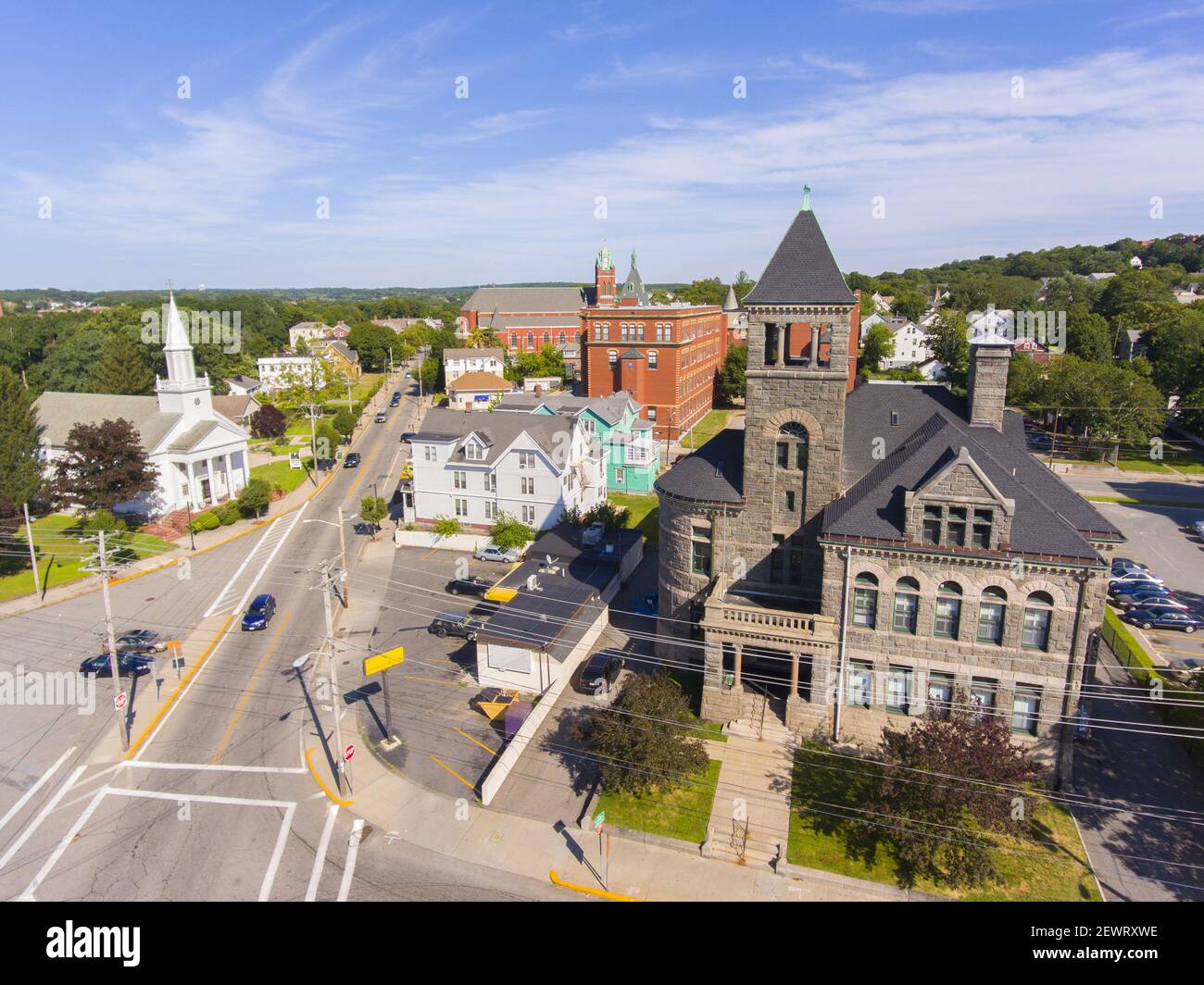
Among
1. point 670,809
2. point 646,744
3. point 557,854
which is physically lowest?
point 557,854

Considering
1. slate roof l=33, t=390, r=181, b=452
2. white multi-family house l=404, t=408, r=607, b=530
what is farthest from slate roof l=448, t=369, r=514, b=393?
white multi-family house l=404, t=408, r=607, b=530

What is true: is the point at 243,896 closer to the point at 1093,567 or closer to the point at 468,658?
the point at 468,658

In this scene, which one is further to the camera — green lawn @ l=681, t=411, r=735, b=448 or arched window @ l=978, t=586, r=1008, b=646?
green lawn @ l=681, t=411, r=735, b=448

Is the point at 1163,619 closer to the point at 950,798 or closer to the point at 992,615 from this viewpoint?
the point at 992,615

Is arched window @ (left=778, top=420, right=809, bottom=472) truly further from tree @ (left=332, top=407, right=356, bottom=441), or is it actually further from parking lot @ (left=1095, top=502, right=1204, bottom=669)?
tree @ (left=332, top=407, right=356, bottom=441)

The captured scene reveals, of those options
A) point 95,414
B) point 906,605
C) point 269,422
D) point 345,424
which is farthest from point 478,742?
point 269,422

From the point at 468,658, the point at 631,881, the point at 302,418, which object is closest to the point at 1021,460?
the point at 631,881

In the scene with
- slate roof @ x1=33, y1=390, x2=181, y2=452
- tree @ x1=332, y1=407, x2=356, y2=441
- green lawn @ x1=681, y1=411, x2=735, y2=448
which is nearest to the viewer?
slate roof @ x1=33, y1=390, x2=181, y2=452
